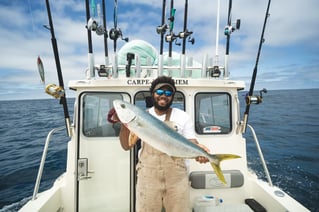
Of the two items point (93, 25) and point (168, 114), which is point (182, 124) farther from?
point (93, 25)

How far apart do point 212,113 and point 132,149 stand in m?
1.80

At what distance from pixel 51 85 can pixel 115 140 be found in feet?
4.59

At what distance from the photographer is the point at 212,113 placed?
3719 mm

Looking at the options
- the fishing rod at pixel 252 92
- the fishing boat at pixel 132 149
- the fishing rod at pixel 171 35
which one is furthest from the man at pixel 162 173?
the fishing rod at pixel 171 35

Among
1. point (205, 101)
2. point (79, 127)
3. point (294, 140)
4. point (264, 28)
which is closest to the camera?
point (79, 127)

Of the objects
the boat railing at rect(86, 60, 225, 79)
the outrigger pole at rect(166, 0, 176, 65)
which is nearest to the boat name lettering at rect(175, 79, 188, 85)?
the boat railing at rect(86, 60, 225, 79)

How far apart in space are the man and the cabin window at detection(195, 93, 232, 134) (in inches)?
47.0

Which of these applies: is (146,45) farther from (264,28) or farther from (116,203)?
(116,203)

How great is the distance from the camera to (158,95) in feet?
7.85

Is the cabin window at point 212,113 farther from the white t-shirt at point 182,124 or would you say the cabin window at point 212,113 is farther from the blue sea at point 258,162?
the white t-shirt at point 182,124

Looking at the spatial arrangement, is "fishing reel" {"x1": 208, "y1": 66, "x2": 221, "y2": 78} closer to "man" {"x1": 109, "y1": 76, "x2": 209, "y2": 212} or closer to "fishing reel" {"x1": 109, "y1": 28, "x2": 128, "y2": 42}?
"man" {"x1": 109, "y1": 76, "x2": 209, "y2": 212}

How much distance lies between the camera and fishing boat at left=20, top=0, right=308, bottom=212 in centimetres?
314

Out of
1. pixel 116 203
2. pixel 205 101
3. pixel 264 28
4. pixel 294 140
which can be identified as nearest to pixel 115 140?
pixel 116 203

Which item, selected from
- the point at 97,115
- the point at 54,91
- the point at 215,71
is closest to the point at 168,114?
the point at 97,115
